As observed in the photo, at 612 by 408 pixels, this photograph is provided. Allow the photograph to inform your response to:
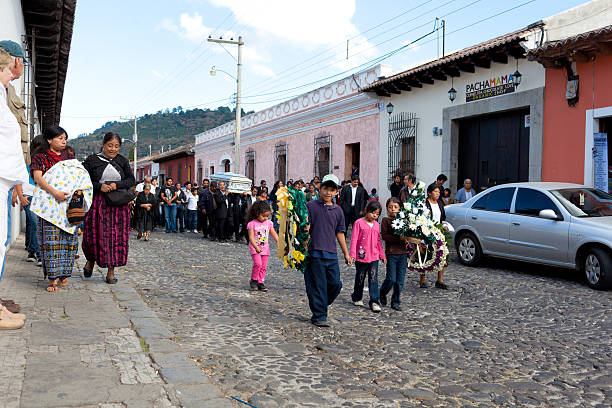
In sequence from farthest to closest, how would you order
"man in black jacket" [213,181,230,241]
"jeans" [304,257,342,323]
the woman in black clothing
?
"man in black jacket" [213,181,230,241] → the woman in black clothing → "jeans" [304,257,342,323]

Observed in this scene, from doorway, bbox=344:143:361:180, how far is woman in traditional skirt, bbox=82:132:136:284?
14.4 m

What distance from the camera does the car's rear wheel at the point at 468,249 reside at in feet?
33.5

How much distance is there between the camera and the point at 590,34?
1088 centimetres

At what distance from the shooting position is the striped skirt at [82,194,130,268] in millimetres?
6668

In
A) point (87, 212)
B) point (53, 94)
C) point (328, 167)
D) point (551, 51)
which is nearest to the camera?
point (87, 212)

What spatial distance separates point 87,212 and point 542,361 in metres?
5.05

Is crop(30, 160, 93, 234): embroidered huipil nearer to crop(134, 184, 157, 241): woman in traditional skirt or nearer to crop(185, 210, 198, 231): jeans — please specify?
crop(134, 184, 157, 241): woman in traditional skirt

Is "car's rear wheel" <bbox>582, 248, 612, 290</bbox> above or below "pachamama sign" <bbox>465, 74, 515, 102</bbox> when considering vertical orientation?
below

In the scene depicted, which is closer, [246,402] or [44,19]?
[246,402]

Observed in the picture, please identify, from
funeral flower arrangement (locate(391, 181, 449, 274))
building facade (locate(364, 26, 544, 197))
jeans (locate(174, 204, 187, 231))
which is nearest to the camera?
funeral flower arrangement (locate(391, 181, 449, 274))

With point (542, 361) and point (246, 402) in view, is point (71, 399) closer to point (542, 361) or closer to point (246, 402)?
point (246, 402)

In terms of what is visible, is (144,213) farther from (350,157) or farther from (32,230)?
(350,157)

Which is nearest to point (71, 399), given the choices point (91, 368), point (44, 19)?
point (91, 368)

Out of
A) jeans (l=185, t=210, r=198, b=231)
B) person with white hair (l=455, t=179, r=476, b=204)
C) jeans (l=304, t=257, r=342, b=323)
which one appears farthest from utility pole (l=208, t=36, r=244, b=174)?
jeans (l=304, t=257, r=342, b=323)
